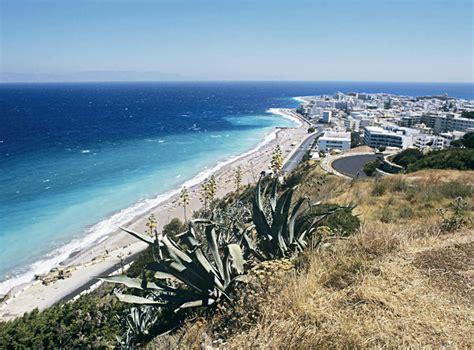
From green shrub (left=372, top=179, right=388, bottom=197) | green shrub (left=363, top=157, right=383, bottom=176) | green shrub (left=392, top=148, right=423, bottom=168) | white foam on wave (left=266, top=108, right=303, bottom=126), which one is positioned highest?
green shrub (left=372, top=179, right=388, bottom=197)

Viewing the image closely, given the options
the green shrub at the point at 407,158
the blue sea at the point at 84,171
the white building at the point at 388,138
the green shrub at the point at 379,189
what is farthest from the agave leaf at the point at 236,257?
the white building at the point at 388,138

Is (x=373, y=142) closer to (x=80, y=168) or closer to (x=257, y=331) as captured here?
(x=80, y=168)

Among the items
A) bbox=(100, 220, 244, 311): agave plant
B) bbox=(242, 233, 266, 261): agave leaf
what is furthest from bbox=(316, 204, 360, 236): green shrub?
bbox=(100, 220, 244, 311): agave plant

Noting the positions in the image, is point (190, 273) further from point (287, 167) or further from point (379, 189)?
point (287, 167)

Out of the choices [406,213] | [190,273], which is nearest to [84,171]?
[406,213]

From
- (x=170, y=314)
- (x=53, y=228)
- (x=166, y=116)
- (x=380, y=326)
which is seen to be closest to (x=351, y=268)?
(x=380, y=326)

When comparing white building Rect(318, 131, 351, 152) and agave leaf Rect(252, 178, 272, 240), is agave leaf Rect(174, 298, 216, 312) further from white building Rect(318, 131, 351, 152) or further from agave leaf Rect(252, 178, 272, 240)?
white building Rect(318, 131, 351, 152)
